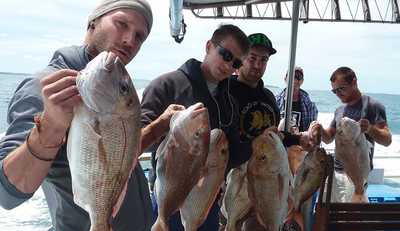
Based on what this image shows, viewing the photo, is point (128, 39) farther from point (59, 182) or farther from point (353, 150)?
point (353, 150)

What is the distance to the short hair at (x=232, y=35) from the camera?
2867 mm

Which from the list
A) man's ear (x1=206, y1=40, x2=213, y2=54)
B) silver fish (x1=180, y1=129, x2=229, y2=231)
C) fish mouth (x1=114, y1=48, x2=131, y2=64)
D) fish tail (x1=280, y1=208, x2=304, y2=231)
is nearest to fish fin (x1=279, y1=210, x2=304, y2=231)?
fish tail (x1=280, y1=208, x2=304, y2=231)

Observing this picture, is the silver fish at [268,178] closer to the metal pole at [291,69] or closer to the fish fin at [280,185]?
the fish fin at [280,185]

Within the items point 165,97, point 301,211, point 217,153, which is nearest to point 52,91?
point 217,153

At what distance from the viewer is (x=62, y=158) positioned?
1.69 m

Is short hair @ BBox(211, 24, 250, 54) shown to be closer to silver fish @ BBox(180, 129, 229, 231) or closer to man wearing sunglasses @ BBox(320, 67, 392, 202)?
silver fish @ BBox(180, 129, 229, 231)

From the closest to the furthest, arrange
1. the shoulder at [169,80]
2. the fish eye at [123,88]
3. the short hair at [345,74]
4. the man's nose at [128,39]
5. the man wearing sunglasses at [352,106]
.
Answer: the fish eye at [123,88] → the man's nose at [128,39] → the shoulder at [169,80] → the man wearing sunglasses at [352,106] → the short hair at [345,74]

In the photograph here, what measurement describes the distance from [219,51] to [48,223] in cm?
519

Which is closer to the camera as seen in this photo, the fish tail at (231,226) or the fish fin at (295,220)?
the fish tail at (231,226)

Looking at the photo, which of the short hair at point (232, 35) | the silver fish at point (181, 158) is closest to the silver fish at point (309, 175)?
the short hair at point (232, 35)

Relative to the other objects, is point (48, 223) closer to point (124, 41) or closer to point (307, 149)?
point (307, 149)

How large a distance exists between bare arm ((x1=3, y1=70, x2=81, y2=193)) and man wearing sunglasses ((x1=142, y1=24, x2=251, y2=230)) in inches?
49.3

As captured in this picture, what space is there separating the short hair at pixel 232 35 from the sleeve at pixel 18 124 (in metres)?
1.53

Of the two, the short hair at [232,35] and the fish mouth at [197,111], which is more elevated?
the short hair at [232,35]
